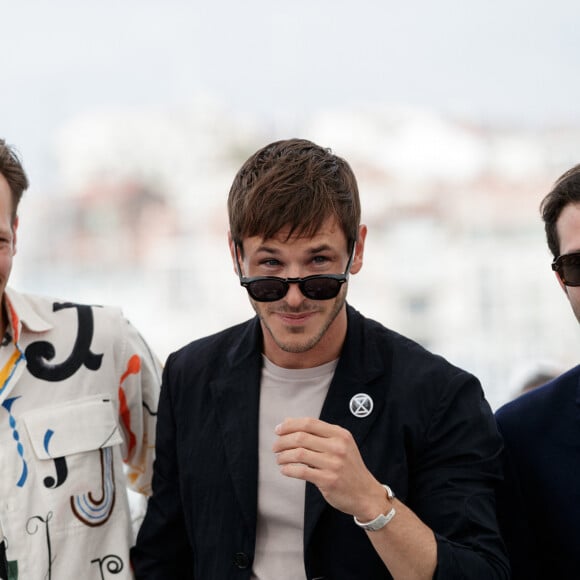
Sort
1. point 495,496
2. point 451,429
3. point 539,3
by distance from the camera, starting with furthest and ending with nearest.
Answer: point 539,3 → point 495,496 → point 451,429

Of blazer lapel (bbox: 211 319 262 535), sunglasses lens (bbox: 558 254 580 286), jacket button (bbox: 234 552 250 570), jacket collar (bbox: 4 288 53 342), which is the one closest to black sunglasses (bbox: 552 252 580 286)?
sunglasses lens (bbox: 558 254 580 286)

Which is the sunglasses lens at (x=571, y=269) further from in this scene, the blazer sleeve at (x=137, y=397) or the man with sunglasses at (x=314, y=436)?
the blazer sleeve at (x=137, y=397)

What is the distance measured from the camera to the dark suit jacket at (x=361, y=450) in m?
1.66

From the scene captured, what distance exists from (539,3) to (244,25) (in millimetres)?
6268

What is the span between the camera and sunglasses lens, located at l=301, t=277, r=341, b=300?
169 centimetres

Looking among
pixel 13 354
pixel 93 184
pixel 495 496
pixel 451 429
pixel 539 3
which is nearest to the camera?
pixel 451 429

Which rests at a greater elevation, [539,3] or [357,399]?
[539,3]

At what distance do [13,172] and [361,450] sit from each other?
41.2 inches

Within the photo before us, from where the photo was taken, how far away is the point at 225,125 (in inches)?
700

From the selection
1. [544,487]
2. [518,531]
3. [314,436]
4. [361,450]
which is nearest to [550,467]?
[544,487]

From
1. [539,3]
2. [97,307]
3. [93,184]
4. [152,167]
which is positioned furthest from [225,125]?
[97,307]

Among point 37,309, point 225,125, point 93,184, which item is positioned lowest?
point 37,309

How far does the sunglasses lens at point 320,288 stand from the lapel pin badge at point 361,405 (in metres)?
0.22

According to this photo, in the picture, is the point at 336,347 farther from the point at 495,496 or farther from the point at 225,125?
the point at 225,125
